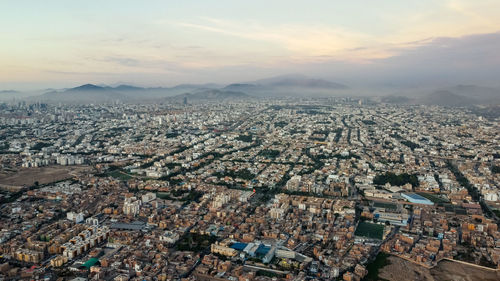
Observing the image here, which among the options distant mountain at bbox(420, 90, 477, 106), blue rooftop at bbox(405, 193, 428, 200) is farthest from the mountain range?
blue rooftop at bbox(405, 193, 428, 200)

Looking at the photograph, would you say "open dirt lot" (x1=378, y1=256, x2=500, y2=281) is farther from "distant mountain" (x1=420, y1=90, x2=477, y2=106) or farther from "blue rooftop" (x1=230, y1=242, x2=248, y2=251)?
"distant mountain" (x1=420, y1=90, x2=477, y2=106)

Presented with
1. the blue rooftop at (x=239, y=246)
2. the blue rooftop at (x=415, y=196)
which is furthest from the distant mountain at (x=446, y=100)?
the blue rooftop at (x=239, y=246)

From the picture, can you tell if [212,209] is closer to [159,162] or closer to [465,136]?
[159,162]

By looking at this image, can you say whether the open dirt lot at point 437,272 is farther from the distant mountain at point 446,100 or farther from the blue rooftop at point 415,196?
the distant mountain at point 446,100

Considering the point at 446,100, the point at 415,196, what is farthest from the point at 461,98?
the point at 415,196

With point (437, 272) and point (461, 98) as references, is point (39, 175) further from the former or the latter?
point (461, 98)

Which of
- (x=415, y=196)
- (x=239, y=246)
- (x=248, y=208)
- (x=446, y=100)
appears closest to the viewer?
(x=239, y=246)
